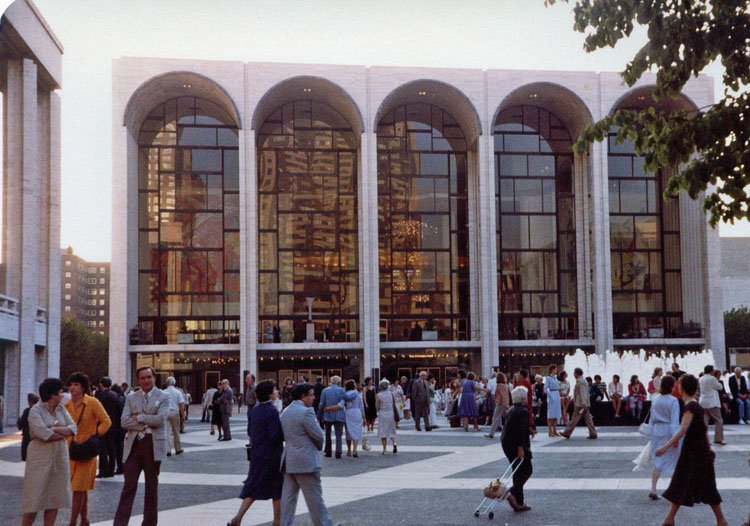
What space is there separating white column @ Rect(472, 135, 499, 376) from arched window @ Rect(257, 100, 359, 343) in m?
7.59

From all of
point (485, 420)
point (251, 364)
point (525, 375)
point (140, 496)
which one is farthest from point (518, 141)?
point (140, 496)

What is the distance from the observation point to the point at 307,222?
52938 millimetres

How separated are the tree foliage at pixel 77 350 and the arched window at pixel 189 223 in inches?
1184

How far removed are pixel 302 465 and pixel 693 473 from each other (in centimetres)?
395

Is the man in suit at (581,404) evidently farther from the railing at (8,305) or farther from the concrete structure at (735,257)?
the concrete structure at (735,257)

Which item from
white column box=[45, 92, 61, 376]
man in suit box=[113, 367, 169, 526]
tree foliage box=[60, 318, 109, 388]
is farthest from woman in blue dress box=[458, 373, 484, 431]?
tree foliage box=[60, 318, 109, 388]

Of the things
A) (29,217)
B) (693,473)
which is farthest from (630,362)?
(693,473)

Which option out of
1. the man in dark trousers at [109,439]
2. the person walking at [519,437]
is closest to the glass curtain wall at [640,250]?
the man in dark trousers at [109,439]

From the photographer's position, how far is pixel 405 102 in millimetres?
53594

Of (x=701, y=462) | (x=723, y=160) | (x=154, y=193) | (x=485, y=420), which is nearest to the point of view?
(x=723, y=160)

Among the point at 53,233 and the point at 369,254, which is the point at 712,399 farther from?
the point at 369,254

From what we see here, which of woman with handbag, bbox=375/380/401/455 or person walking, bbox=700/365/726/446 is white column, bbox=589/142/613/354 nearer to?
person walking, bbox=700/365/726/446

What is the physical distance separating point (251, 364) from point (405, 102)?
17.5 metres

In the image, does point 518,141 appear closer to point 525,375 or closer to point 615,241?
point 615,241
